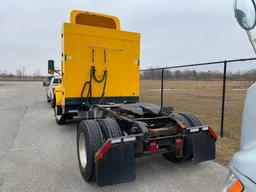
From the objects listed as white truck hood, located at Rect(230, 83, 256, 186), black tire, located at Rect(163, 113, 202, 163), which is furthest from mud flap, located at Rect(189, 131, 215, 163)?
white truck hood, located at Rect(230, 83, 256, 186)

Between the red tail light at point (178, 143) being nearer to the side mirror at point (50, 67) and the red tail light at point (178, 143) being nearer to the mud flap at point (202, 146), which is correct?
the mud flap at point (202, 146)

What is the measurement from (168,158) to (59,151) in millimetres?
2373

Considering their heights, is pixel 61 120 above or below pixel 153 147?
below

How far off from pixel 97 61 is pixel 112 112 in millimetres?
2104

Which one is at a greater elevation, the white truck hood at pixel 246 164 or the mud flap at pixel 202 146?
the white truck hood at pixel 246 164

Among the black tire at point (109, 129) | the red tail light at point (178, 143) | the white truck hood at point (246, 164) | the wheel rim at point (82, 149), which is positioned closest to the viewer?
the white truck hood at point (246, 164)

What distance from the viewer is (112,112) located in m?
4.64

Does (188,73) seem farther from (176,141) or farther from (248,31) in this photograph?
(248,31)

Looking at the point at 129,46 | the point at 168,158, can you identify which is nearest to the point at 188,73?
the point at 129,46

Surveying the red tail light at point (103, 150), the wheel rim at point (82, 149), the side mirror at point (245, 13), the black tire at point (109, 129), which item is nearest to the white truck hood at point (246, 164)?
the side mirror at point (245, 13)

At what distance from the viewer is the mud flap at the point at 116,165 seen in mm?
3062

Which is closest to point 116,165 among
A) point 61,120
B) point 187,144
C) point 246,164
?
point 187,144

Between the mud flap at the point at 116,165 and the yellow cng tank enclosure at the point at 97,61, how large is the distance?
10.5 ft

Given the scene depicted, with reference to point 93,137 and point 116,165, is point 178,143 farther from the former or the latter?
point 93,137
